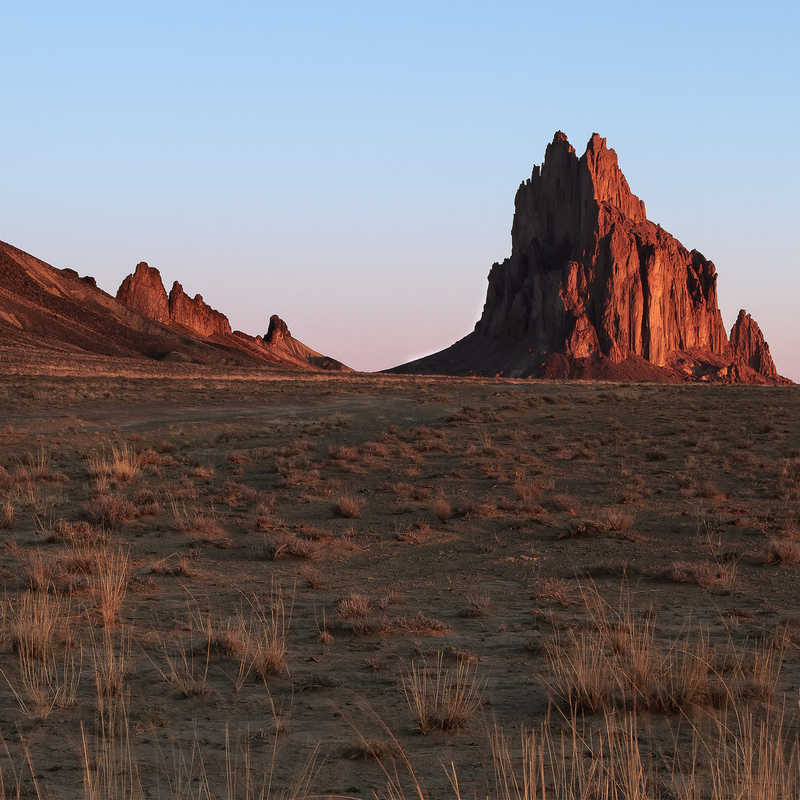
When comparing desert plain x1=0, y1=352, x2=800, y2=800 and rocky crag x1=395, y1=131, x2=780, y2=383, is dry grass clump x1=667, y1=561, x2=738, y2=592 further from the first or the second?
rocky crag x1=395, y1=131, x2=780, y2=383

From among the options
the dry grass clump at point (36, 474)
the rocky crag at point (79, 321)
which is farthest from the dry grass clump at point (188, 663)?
the rocky crag at point (79, 321)

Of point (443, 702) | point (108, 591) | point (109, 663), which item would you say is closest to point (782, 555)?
point (443, 702)

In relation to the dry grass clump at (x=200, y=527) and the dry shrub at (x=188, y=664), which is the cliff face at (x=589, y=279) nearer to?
the dry grass clump at (x=200, y=527)

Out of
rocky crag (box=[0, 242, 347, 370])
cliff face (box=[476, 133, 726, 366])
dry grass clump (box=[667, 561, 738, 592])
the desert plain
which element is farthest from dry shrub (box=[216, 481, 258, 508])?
cliff face (box=[476, 133, 726, 366])

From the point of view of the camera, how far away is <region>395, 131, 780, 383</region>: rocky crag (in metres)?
177

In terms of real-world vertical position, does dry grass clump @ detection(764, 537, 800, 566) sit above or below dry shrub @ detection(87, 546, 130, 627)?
above

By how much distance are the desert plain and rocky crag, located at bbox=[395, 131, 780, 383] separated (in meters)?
154

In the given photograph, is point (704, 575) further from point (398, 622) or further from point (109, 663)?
point (109, 663)

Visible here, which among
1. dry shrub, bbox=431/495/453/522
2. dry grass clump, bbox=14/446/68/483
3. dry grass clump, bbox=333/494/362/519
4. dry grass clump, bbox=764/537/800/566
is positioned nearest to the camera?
dry grass clump, bbox=764/537/800/566

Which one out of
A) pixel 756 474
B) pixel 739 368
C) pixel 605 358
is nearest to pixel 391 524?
pixel 756 474

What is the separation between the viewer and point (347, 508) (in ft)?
45.5

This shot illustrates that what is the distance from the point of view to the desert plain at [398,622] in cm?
476

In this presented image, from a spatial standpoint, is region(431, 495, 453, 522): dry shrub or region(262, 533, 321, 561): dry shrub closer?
region(262, 533, 321, 561): dry shrub

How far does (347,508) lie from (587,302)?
17442cm
